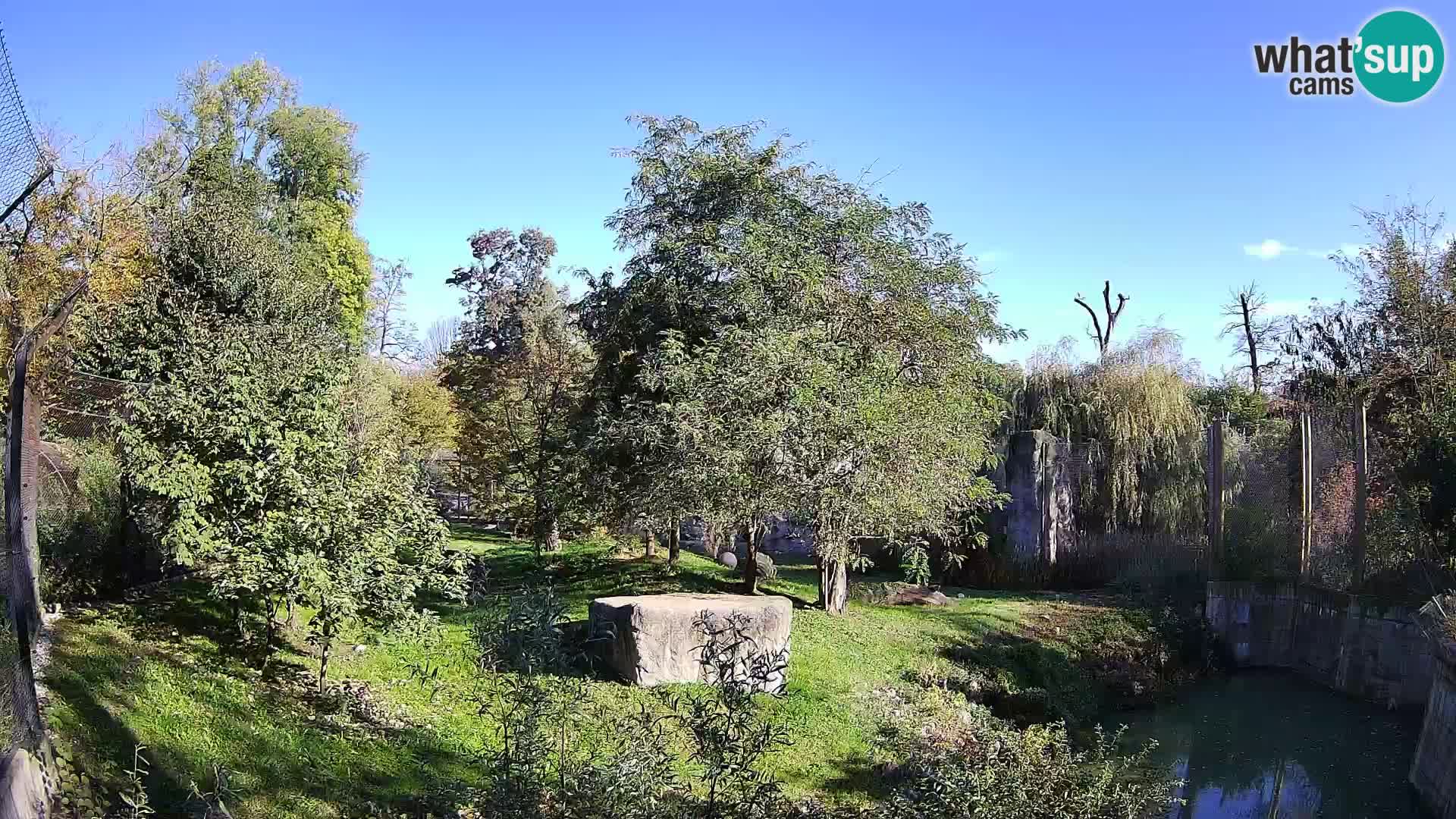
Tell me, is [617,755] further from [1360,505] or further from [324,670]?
[1360,505]

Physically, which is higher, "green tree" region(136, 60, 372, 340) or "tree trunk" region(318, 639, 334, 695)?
"green tree" region(136, 60, 372, 340)

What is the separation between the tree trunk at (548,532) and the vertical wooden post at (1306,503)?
11.5 m

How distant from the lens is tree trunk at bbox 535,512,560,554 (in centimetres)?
1534

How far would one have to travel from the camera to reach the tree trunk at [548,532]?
50.3 feet

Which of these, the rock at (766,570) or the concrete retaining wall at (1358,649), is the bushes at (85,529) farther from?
the concrete retaining wall at (1358,649)

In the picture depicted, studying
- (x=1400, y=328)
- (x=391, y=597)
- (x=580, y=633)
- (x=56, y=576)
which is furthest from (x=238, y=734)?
(x=1400, y=328)

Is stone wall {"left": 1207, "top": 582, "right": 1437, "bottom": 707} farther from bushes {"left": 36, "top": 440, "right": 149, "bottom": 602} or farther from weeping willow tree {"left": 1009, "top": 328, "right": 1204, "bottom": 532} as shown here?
bushes {"left": 36, "top": 440, "right": 149, "bottom": 602}

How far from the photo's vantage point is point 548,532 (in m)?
16.8

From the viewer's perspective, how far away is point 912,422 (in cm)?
1193

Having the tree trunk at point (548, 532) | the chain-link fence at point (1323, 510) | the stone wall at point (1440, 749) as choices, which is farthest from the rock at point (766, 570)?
the stone wall at point (1440, 749)

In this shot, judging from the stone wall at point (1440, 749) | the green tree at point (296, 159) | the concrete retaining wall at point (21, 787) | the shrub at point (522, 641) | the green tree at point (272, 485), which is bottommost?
the stone wall at point (1440, 749)

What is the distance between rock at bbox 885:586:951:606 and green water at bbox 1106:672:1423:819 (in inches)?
142

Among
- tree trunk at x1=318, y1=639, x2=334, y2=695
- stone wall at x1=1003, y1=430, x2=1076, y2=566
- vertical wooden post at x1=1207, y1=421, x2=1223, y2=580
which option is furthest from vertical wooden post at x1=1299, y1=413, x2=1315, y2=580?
tree trunk at x1=318, y1=639, x2=334, y2=695

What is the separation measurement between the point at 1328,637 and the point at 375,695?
1311 centimetres
